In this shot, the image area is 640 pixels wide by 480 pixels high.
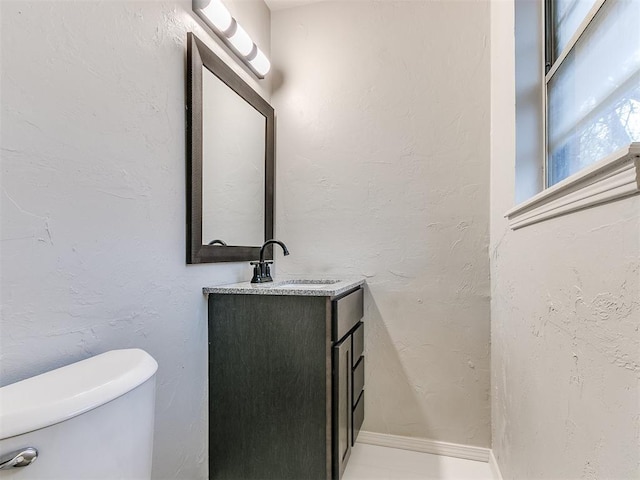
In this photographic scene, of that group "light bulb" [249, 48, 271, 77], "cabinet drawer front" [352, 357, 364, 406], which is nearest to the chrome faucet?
"cabinet drawer front" [352, 357, 364, 406]

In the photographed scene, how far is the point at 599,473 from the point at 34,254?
1192 millimetres

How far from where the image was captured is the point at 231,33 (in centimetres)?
151

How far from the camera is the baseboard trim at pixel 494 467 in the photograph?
4.74 feet

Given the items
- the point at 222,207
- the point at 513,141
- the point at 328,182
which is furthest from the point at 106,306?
the point at 513,141

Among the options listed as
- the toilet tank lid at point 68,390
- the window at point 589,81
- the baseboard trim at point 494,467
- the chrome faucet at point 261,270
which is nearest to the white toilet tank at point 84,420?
the toilet tank lid at point 68,390

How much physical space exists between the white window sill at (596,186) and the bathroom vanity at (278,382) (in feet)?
2.43

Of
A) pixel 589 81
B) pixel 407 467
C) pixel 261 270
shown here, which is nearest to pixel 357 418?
pixel 407 467

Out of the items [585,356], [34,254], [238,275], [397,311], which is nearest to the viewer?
[585,356]

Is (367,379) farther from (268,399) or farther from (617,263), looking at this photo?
(617,263)

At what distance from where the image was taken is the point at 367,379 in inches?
71.4

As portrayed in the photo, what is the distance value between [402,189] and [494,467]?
134 cm

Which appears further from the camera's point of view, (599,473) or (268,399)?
(268,399)

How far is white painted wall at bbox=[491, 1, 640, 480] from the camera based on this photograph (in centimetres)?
53

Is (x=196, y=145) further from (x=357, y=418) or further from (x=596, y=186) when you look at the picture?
(x=357, y=418)
